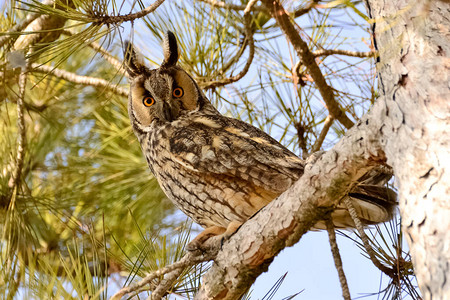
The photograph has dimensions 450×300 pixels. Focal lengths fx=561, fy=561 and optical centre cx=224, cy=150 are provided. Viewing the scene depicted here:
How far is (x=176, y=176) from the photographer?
174 cm

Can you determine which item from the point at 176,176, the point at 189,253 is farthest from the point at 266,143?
the point at 189,253

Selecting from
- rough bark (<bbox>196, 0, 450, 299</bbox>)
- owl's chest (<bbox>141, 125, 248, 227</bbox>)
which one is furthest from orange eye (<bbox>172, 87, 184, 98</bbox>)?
rough bark (<bbox>196, 0, 450, 299</bbox>)

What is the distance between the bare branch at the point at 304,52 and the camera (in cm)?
192

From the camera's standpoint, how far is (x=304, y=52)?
6.46 ft

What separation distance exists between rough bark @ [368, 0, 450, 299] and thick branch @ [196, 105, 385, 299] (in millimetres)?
71

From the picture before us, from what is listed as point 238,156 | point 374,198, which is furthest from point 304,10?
point 374,198

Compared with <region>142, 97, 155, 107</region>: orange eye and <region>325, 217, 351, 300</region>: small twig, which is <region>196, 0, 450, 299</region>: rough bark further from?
<region>142, 97, 155, 107</region>: orange eye

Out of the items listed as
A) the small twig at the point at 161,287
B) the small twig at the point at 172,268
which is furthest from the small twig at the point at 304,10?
the small twig at the point at 161,287

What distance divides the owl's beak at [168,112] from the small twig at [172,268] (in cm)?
58

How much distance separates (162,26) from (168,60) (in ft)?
0.45

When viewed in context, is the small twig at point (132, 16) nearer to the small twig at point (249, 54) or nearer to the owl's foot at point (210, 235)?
the owl's foot at point (210, 235)

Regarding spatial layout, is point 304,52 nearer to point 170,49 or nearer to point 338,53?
point 338,53

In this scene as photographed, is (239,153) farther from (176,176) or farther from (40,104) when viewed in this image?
(40,104)

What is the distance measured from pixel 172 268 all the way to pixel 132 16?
0.64 meters
